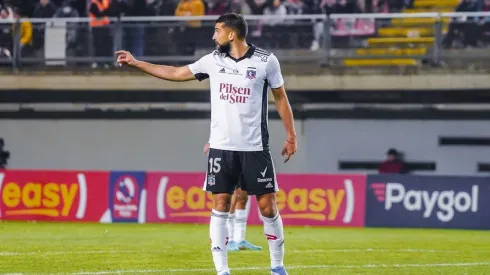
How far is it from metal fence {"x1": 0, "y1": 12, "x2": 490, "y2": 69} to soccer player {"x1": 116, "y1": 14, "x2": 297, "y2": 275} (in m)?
13.6

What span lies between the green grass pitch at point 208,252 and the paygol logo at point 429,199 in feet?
5.60

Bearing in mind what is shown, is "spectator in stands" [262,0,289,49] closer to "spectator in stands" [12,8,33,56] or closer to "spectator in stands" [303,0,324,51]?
"spectator in stands" [303,0,324,51]

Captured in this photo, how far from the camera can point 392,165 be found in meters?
26.7

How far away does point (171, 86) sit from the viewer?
2714 cm

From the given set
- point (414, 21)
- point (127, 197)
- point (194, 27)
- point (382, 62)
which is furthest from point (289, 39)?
point (127, 197)

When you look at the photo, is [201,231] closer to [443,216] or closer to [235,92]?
[443,216]

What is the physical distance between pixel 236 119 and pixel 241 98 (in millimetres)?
178

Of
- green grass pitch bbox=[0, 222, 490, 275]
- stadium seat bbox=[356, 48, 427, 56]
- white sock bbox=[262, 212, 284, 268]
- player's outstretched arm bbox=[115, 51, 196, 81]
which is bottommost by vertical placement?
green grass pitch bbox=[0, 222, 490, 275]

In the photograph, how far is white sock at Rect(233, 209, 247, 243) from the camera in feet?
47.3

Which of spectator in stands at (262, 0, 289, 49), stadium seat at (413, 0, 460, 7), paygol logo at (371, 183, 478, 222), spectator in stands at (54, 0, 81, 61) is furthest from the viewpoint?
stadium seat at (413, 0, 460, 7)

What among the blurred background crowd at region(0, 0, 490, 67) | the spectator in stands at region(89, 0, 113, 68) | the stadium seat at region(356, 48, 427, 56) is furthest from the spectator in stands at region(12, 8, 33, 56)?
the stadium seat at region(356, 48, 427, 56)

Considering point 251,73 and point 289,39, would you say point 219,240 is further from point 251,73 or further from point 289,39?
point 289,39

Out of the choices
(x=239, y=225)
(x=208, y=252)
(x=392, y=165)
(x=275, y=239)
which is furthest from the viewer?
(x=392, y=165)

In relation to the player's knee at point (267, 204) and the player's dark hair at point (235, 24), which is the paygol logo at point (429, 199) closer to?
the player's knee at point (267, 204)
